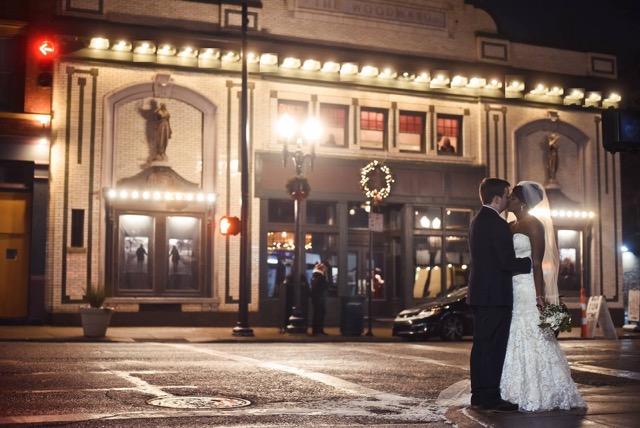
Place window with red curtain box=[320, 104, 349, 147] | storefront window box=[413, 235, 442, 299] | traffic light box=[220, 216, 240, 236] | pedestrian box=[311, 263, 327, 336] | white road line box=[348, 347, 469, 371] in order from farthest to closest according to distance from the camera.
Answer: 1. storefront window box=[413, 235, 442, 299]
2. window with red curtain box=[320, 104, 349, 147]
3. pedestrian box=[311, 263, 327, 336]
4. traffic light box=[220, 216, 240, 236]
5. white road line box=[348, 347, 469, 371]

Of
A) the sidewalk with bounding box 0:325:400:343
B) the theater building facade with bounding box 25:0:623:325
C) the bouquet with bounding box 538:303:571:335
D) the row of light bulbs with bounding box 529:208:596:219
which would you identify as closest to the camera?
the bouquet with bounding box 538:303:571:335

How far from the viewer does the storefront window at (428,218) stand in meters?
28.1

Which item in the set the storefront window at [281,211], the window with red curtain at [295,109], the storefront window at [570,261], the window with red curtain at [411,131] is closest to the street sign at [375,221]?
the storefront window at [281,211]

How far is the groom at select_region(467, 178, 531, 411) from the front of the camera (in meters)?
8.09

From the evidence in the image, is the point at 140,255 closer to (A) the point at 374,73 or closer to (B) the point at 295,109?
(B) the point at 295,109

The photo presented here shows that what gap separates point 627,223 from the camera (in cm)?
4078

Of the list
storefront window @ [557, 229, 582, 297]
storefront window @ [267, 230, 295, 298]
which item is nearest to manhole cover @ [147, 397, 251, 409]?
storefront window @ [267, 230, 295, 298]

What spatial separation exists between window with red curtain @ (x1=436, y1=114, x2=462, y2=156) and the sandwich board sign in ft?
24.9

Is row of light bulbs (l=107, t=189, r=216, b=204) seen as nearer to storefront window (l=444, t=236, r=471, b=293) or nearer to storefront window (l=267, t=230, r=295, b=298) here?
storefront window (l=267, t=230, r=295, b=298)

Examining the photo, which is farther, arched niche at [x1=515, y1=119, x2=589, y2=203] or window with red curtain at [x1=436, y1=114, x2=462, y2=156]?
arched niche at [x1=515, y1=119, x2=589, y2=203]

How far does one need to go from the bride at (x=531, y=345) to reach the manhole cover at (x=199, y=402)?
266 cm

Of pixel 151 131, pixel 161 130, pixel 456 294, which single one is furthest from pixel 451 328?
pixel 151 131

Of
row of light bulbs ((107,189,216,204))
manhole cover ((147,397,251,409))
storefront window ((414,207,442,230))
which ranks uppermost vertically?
row of light bulbs ((107,189,216,204))

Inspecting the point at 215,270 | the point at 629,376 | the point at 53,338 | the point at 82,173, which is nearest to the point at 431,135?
the point at 215,270
